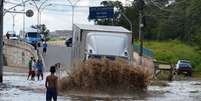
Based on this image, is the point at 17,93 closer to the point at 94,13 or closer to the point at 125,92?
the point at 125,92

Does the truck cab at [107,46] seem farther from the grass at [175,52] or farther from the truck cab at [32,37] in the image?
the truck cab at [32,37]

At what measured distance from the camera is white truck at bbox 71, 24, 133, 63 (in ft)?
115

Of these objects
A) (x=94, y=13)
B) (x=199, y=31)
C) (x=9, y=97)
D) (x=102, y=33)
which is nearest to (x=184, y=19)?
(x=199, y=31)

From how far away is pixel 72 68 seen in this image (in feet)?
111

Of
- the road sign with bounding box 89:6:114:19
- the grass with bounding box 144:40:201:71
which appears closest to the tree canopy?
the grass with bounding box 144:40:201:71

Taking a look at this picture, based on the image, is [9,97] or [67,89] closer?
[9,97]

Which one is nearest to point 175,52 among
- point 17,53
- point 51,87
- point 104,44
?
point 17,53

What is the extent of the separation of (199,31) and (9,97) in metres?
61.4

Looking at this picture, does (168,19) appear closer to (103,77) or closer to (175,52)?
(175,52)

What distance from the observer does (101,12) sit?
2815 inches

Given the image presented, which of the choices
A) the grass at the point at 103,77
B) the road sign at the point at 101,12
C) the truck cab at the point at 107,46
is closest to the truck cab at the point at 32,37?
the road sign at the point at 101,12

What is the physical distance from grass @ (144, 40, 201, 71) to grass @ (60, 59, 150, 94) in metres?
48.9

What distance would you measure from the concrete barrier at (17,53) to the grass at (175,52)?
17.7 meters

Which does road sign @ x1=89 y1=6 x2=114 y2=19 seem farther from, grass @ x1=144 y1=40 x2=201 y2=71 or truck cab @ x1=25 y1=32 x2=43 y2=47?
truck cab @ x1=25 y1=32 x2=43 y2=47
